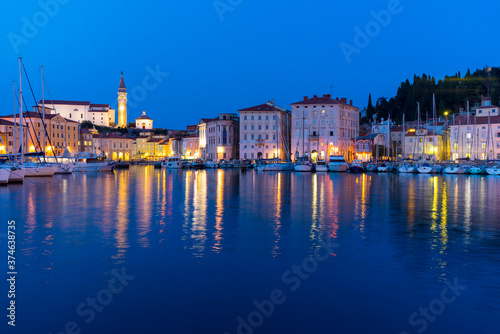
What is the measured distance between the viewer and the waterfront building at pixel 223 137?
90562mm

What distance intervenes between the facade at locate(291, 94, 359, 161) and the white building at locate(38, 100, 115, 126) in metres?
85.1

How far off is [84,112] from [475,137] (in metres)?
116

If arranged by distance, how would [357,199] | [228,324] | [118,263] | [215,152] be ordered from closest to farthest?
[228,324]
[118,263]
[357,199]
[215,152]

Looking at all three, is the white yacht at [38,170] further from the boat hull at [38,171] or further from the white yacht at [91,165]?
the white yacht at [91,165]

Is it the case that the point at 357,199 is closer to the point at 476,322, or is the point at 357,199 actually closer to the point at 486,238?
the point at 486,238

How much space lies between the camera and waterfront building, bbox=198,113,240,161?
90.6 m

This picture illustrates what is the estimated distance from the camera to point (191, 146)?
112688 mm

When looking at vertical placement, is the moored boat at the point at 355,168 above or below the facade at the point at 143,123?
below

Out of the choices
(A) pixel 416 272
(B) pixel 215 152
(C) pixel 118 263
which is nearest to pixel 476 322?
(A) pixel 416 272

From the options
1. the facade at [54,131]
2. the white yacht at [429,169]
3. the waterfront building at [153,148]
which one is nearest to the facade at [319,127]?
the white yacht at [429,169]

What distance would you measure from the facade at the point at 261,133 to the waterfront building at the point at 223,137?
248 inches

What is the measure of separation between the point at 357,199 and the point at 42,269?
17.7m

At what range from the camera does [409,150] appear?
8512 cm

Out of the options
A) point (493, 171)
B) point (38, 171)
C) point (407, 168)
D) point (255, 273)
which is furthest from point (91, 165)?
point (255, 273)
